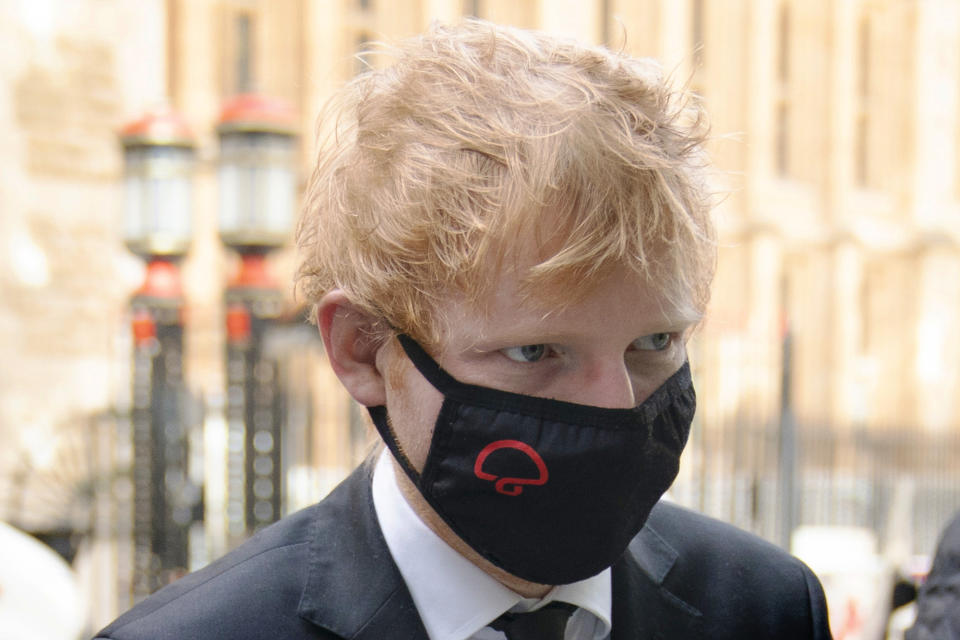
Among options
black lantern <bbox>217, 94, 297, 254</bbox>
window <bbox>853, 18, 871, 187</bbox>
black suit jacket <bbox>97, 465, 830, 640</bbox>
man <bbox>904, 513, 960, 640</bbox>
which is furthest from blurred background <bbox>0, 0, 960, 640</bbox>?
window <bbox>853, 18, 871, 187</bbox>

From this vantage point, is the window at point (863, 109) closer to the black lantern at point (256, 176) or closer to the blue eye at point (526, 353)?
the black lantern at point (256, 176)

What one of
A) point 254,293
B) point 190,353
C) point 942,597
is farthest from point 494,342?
point 190,353

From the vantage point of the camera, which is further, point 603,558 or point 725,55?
point 725,55

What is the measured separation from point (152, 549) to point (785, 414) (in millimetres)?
3183

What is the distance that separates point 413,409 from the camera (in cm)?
133

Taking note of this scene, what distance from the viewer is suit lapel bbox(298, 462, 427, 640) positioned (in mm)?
1317

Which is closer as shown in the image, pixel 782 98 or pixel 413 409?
pixel 413 409

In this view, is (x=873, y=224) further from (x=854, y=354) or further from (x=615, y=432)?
(x=615, y=432)

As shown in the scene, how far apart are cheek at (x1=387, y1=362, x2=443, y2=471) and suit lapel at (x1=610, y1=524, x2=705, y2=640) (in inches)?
11.7

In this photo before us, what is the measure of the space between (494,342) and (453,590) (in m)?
0.30

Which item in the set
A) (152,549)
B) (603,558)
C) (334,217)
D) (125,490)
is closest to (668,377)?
(603,558)

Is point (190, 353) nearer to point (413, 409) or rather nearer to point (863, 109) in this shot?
point (413, 409)

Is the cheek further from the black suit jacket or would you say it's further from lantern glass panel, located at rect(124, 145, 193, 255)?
lantern glass panel, located at rect(124, 145, 193, 255)

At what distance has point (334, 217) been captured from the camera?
4.45ft
